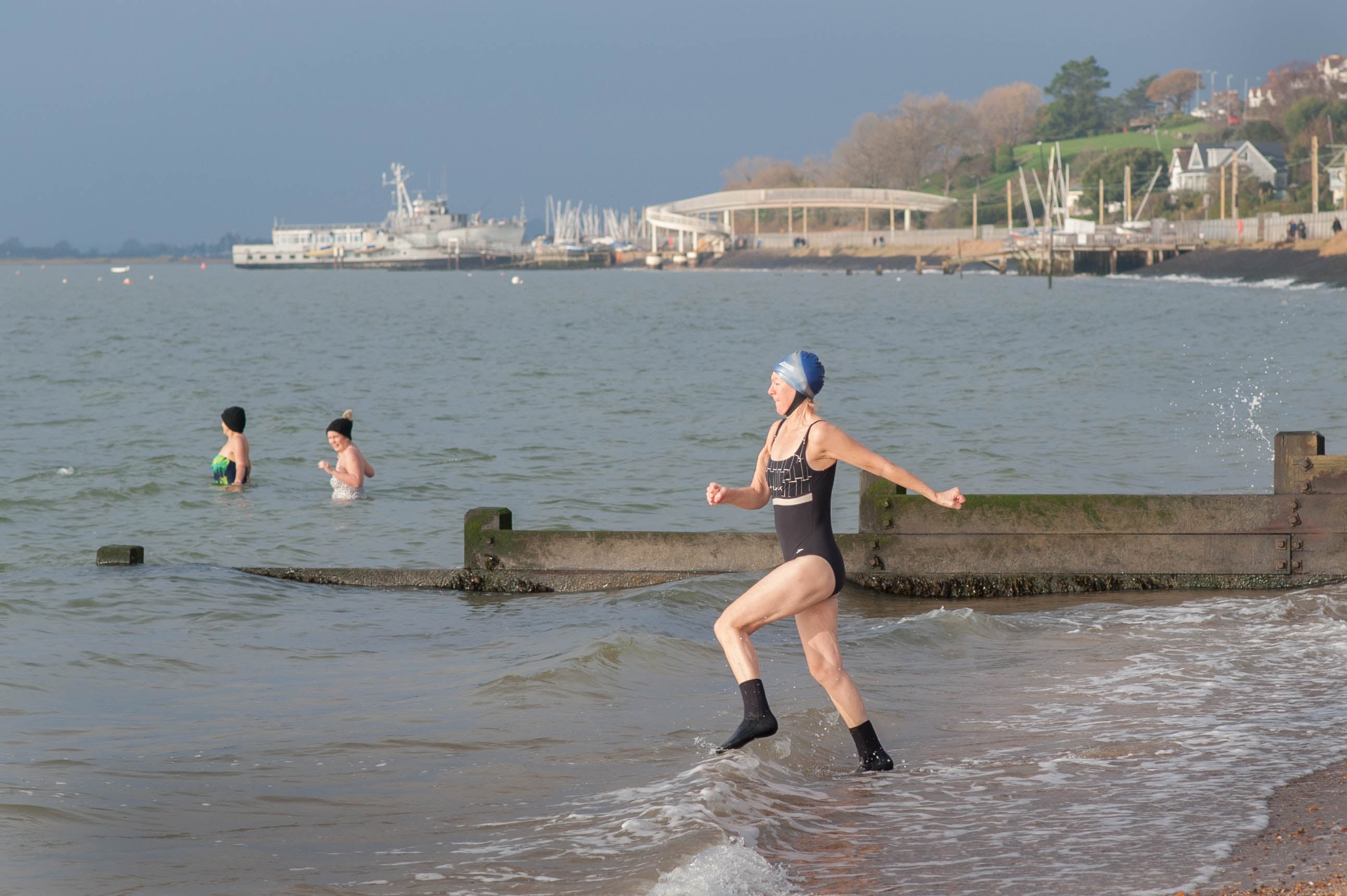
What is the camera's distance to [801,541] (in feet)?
21.6

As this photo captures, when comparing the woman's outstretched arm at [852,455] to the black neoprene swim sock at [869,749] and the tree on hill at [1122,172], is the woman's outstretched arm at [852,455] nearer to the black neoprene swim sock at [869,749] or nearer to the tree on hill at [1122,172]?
the black neoprene swim sock at [869,749]

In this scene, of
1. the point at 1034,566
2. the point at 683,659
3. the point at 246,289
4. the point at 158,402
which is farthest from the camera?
the point at 246,289

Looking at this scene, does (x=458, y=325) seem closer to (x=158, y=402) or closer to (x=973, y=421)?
(x=158, y=402)

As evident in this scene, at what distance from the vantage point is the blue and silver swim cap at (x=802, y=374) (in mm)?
6641

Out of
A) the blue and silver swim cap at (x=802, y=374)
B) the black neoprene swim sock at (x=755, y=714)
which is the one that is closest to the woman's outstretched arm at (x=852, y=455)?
the blue and silver swim cap at (x=802, y=374)

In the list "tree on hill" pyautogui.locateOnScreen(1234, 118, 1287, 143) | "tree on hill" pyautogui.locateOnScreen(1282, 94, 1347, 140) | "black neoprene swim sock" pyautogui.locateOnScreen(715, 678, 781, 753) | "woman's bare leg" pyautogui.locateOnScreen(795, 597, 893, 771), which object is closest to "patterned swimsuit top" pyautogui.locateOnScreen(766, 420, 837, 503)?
"woman's bare leg" pyautogui.locateOnScreen(795, 597, 893, 771)

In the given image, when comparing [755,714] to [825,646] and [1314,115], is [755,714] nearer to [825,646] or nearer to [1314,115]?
[825,646]

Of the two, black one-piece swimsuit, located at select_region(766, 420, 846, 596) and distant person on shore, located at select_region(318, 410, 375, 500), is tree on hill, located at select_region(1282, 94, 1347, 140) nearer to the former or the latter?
distant person on shore, located at select_region(318, 410, 375, 500)

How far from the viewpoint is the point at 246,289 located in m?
148

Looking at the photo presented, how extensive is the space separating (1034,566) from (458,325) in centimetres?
6503

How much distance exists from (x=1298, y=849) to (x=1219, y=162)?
14489 centimetres

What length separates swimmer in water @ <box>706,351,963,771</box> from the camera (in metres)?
6.52

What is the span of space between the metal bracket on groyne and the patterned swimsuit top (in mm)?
4234

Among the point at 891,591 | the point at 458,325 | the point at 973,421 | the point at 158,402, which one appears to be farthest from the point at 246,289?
the point at 891,591
